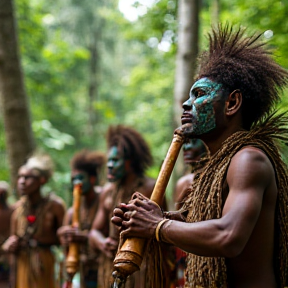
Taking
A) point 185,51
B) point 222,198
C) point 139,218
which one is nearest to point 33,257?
point 185,51

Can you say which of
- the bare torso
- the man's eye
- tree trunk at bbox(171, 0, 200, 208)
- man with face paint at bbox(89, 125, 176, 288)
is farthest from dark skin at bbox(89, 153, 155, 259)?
the bare torso

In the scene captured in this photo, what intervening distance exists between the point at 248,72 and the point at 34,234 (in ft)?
15.5

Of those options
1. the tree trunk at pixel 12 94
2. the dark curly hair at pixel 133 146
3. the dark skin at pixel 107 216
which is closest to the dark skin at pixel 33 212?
the tree trunk at pixel 12 94

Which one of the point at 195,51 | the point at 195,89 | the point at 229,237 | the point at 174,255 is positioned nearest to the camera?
the point at 229,237

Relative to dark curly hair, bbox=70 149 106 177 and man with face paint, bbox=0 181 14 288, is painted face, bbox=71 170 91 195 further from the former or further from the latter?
man with face paint, bbox=0 181 14 288

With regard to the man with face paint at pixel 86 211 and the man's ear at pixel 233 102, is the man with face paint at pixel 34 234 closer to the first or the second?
the man with face paint at pixel 86 211

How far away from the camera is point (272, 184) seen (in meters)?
2.59

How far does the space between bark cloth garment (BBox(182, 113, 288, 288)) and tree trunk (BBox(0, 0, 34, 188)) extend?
212 inches

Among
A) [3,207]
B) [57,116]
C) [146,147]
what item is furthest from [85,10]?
[146,147]

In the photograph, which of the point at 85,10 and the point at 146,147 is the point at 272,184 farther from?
the point at 85,10

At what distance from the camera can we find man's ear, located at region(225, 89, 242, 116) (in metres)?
2.85

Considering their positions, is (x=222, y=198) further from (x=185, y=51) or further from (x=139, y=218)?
(x=185, y=51)

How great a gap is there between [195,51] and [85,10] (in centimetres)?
1875

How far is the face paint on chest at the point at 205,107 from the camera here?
2.87 m
